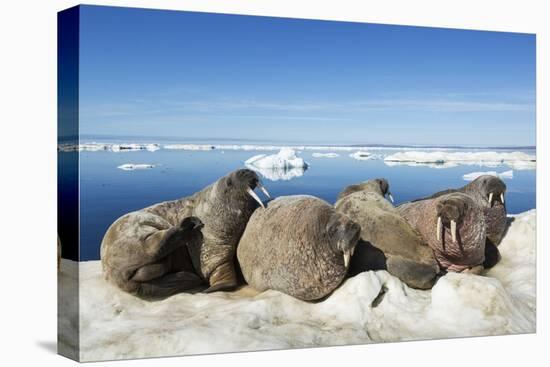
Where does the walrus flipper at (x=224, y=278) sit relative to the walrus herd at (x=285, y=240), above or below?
below

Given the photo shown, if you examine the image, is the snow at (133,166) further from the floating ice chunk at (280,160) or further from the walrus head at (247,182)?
the floating ice chunk at (280,160)

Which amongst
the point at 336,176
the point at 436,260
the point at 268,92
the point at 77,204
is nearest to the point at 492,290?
the point at 436,260

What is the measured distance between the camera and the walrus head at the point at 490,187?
12039mm

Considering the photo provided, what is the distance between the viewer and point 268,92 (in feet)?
36.3

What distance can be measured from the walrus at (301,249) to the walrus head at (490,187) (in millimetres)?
2480

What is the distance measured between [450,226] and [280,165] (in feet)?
8.08

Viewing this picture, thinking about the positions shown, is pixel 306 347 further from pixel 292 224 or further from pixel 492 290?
pixel 492 290

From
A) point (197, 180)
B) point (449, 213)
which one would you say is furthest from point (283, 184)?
point (449, 213)

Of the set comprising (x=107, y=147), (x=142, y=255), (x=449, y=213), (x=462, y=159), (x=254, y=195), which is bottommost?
(x=142, y=255)

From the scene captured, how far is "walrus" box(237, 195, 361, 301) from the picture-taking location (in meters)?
10.4

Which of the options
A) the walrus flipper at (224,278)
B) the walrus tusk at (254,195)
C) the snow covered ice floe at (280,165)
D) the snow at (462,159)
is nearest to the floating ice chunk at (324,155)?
the snow covered ice floe at (280,165)

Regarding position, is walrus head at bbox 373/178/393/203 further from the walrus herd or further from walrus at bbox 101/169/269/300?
walrus at bbox 101/169/269/300

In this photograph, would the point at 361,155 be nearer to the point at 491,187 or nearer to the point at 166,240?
the point at 491,187

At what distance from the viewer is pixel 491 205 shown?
1220 centimetres
